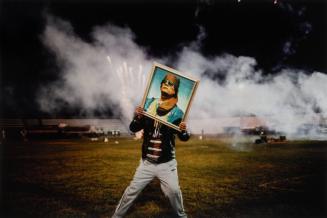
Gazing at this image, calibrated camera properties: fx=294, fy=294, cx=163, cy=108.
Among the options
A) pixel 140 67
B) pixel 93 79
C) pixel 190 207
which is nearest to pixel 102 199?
pixel 190 207

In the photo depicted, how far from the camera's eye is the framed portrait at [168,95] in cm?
534

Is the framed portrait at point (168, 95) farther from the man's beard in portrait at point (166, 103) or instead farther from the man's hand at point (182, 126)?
the man's hand at point (182, 126)

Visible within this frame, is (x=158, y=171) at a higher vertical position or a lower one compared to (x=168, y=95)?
lower

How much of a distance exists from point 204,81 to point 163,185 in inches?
1086

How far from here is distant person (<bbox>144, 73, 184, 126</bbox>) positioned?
5.35 meters

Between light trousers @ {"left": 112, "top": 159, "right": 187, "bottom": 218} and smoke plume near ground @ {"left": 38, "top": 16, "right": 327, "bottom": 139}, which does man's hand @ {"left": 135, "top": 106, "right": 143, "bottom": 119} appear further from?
smoke plume near ground @ {"left": 38, "top": 16, "right": 327, "bottom": 139}

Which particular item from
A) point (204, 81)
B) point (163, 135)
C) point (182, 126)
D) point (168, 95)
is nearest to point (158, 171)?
point (163, 135)

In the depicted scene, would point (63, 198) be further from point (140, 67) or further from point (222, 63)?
point (222, 63)

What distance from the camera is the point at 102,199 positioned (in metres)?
6.97

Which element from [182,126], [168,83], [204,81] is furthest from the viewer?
[204,81]

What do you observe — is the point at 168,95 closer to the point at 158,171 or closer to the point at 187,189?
the point at 158,171

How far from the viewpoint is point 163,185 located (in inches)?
202

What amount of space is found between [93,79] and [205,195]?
2756cm

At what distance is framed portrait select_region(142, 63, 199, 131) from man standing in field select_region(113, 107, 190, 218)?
20 cm
